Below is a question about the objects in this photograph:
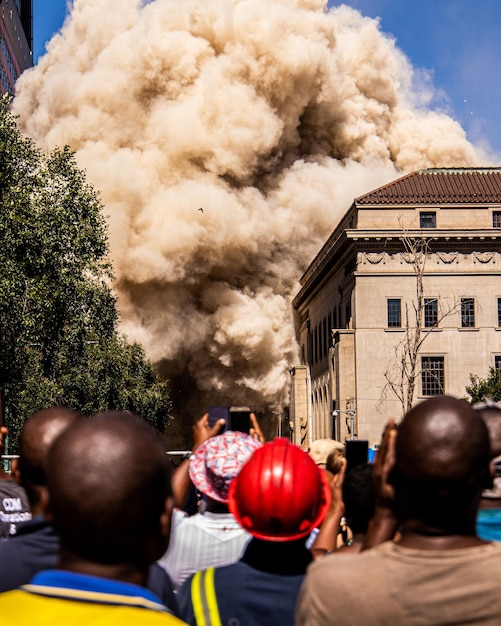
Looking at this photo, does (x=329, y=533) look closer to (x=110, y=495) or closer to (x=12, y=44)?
(x=110, y=495)

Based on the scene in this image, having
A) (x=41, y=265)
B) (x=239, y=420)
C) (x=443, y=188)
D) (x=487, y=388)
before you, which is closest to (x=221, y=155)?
(x=443, y=188)

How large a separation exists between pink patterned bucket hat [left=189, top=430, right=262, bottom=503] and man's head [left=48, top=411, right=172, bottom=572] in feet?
6.75

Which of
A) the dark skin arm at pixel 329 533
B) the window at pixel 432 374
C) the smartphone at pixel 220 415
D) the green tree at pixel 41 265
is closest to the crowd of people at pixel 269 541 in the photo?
the dark skin arm at pixel 329 533

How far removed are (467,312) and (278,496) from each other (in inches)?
1992

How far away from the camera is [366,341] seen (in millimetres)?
52656

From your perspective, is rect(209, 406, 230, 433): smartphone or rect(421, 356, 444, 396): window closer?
rect(209, 406, 230, 433): smartphone

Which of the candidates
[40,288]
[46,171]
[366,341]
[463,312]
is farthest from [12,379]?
[463,312]

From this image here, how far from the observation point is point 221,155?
68125mm

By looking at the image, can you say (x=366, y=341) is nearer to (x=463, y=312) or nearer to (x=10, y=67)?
(x=463, y=312)

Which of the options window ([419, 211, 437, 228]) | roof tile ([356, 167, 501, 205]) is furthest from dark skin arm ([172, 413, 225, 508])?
window ([419, 211, 437, 228])

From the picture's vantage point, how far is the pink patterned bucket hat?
15.5 ft

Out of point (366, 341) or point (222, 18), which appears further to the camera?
point (222, 18)

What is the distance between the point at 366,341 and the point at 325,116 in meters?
25.5

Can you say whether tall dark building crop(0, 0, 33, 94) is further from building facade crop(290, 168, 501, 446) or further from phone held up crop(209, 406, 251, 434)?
phone held up crop(209, 406, 251, 434)
